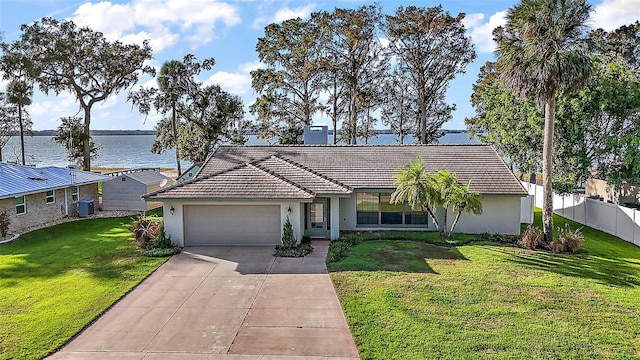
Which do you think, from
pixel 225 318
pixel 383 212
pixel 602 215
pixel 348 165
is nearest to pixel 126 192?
pixel 348 165

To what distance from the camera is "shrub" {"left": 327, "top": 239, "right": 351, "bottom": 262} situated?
15345mm

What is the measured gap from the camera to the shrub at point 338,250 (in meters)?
15.3

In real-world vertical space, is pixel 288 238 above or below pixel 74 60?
below

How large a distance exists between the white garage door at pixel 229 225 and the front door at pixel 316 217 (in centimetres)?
188

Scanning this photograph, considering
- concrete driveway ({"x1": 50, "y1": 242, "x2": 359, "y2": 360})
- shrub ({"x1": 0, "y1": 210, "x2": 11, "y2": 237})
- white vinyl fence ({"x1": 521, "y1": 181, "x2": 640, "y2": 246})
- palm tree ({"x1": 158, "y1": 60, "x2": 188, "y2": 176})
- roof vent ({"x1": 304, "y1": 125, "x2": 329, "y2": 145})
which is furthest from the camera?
palm tree ({"x1": 158, "y1": 60, "x2": 188, "y2": 176})

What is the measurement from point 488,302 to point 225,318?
6.62m

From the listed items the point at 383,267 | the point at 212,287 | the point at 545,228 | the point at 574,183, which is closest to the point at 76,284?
the point at 212,287

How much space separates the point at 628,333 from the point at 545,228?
8.67m

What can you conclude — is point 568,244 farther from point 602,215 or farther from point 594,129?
point 594,129

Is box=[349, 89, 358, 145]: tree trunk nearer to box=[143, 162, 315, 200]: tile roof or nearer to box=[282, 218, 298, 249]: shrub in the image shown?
box=[143, 162, 315, 200]: tile roof

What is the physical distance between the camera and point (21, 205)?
20547 millimetres

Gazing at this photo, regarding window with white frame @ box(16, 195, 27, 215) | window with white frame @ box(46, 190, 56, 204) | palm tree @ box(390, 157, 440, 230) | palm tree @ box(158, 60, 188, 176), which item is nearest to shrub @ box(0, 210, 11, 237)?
window with white frame @ box(16, 195, 27, 215)

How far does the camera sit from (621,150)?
77.9 feet

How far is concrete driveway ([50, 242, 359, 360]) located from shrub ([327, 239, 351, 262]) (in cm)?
65
